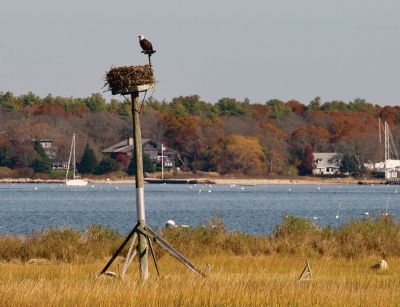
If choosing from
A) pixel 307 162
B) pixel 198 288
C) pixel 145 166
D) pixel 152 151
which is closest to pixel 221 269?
pixel 198 288

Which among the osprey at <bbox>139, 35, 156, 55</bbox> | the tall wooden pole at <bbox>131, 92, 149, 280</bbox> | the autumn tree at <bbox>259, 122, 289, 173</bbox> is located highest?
the autumn tree at <bbox>259, 122, 289, 173</bbox>

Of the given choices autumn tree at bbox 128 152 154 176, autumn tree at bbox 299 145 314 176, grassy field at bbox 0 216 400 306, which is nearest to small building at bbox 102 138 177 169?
autumn tree at bbox 128 152 154 176

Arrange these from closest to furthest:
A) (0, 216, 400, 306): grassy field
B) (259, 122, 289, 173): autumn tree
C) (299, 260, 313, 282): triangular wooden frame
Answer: (0, 216, 400, 306): grassy field
(299, 260, 313, 282): triangular wooden frame
(259, 122, 289, 173): autumn tree

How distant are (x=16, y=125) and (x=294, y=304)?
168 m

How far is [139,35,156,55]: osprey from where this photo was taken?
68.6ft

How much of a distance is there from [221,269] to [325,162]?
531 ft

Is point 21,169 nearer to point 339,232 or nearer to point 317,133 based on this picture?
point 317,133

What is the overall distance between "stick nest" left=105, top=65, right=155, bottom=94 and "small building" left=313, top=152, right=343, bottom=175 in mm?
162891

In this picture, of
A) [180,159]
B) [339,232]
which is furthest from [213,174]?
[339,232]

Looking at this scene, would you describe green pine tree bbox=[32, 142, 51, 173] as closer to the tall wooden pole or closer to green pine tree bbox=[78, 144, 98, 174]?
green pine tree bbox=[78, 144, 98, 174]

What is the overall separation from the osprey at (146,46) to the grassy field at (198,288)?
4.05 metres

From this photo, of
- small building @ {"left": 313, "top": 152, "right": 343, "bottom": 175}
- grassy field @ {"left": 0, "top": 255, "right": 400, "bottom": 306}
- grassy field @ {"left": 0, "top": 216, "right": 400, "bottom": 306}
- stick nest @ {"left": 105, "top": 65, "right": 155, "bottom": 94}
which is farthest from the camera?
small building @ {"left": 313, "top": 152, "right": 343, "bottom": 175}

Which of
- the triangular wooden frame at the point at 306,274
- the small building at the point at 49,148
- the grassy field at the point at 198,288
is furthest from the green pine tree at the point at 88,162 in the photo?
the triangular wooden frame at the point at 306,274

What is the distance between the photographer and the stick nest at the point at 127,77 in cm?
2019
